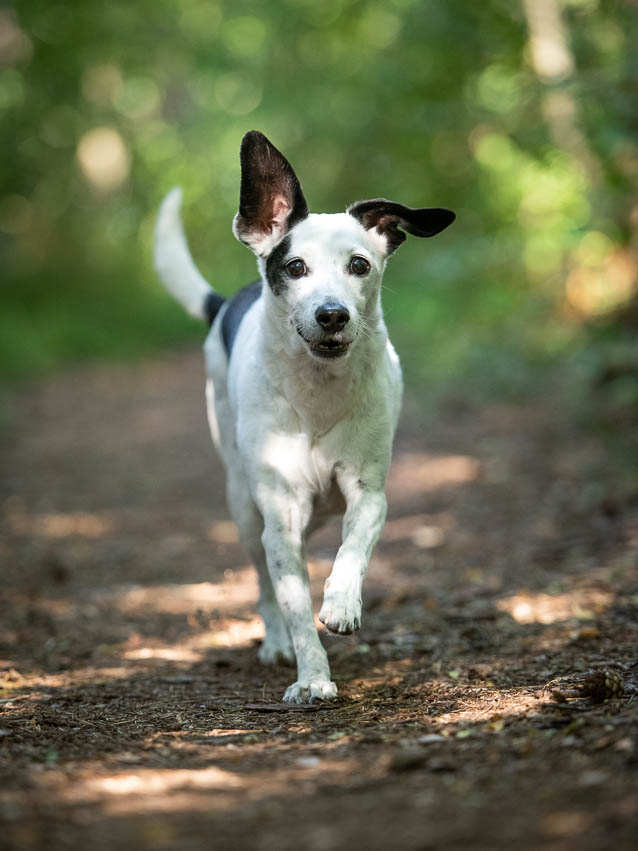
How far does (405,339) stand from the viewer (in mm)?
16172

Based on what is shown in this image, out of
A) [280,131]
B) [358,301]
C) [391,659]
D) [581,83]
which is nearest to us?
[358,301]

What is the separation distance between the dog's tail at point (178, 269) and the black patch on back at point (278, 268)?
1545 millimetres

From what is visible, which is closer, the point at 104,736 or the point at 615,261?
the point at 104,736

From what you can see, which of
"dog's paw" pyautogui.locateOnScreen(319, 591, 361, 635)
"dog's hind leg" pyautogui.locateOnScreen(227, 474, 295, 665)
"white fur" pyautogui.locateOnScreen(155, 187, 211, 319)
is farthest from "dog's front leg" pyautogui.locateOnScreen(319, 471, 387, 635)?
"white fur" pyautogui.locateOnScreen(155, 187, 211, 319)

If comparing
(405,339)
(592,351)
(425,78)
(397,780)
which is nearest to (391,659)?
(397,780)

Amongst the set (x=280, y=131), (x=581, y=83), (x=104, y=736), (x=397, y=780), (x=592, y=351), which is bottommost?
(x=397, y=780)

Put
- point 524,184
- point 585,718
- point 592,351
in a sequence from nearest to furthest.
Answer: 1. point 585,718
2. point 592,351
3. point 524,184

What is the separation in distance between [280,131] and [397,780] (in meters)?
18.9

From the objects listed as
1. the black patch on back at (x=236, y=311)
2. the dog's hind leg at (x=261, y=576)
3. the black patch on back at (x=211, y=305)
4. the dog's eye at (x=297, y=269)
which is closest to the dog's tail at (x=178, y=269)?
the black patch on back at (x=211, y=305)

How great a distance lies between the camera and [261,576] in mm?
4801

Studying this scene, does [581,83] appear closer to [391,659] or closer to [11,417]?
[391,659]

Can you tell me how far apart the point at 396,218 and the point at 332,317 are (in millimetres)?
784

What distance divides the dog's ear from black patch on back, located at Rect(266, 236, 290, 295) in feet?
0.23

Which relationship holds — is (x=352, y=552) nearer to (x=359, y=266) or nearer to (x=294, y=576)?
(x=294, y=576)
